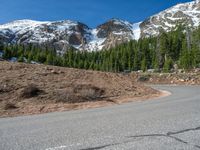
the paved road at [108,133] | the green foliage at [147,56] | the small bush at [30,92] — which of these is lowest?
the paved road at [108,133]

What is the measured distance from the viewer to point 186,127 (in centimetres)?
843

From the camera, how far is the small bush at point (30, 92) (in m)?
17.3

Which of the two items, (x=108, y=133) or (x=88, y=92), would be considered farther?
(x=88, y=92)

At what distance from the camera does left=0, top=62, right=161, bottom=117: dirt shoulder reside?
51.9 feet

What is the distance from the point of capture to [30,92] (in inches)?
690

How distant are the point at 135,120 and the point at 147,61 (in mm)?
95954

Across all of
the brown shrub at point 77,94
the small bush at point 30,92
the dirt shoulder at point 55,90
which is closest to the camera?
the dirt shoulder at point 55,90

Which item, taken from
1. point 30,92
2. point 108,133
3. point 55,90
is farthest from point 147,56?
point 108,133

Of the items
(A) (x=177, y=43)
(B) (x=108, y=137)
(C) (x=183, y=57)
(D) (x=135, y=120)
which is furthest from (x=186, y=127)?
(A) (x=177, y=43)

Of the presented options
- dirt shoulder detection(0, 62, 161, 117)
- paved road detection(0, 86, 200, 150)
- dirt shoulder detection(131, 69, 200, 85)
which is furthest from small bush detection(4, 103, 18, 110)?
dirt shoulder detection(131, 69, 200, 85)

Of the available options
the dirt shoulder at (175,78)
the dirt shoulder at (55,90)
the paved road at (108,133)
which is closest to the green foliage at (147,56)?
the dirt shoulder at (175,78)

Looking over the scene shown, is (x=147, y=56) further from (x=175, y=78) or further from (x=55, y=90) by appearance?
(x=55, y=90)

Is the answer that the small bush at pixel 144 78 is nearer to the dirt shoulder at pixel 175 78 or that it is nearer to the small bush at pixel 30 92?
the dirt shoulder at pixel 175 78

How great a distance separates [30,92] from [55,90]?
188 centimetres
